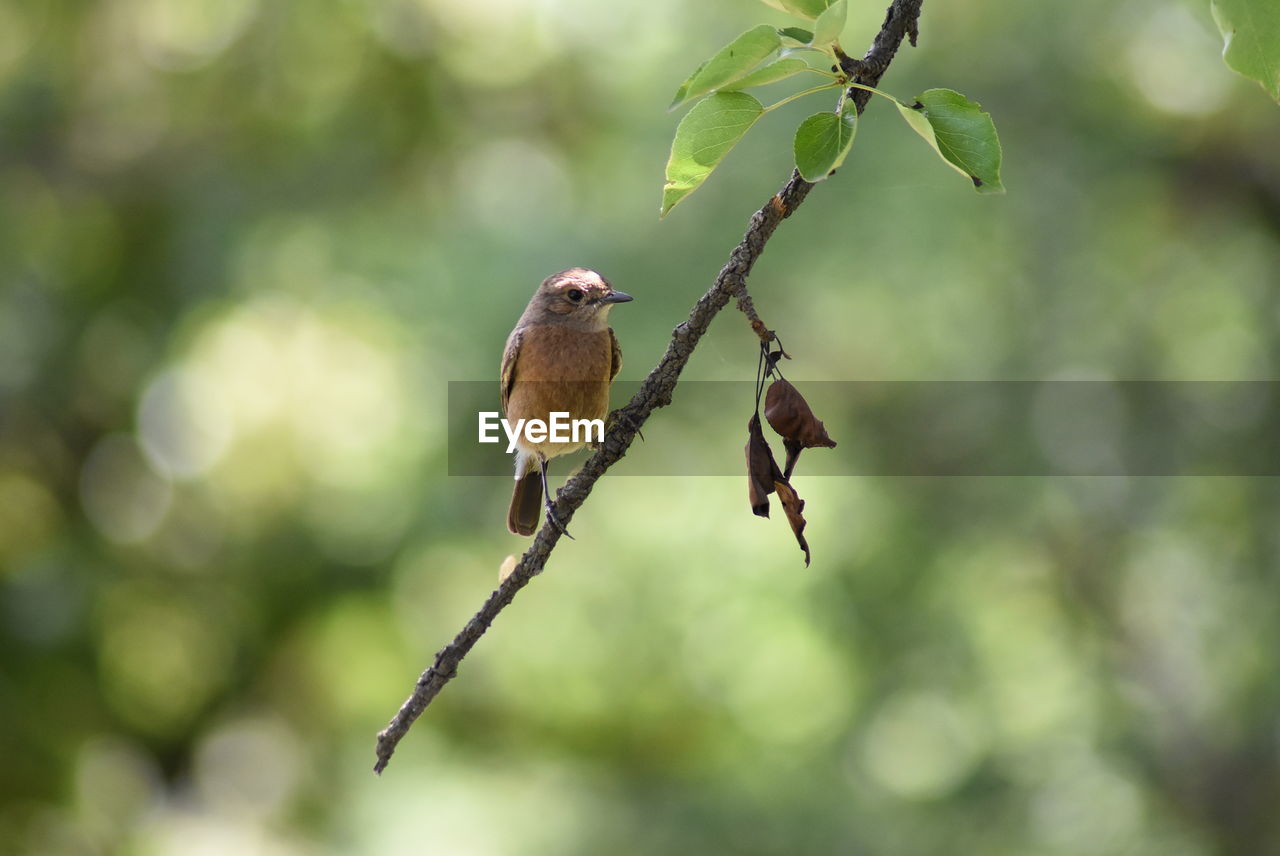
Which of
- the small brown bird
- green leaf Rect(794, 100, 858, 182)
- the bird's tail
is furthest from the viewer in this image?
the bird's tail

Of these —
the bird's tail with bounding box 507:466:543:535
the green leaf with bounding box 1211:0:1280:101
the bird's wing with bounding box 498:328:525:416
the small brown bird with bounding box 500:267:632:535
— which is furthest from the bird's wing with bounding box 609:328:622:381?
the green leaf with bounding box 1211:0:1280:101

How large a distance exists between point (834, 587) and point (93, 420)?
20.2 feet

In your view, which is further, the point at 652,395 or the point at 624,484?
the point at 624,484

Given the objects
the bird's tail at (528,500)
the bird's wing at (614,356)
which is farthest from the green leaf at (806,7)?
the bird's tail at (528,500)

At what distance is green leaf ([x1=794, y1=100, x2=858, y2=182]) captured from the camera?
45.0 inches

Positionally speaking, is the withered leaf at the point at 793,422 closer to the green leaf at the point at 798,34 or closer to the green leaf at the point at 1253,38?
the green leaf at the point at 798,34

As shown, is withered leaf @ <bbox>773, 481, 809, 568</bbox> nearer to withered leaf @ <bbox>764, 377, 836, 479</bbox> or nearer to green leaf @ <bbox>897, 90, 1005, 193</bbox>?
withered leaf @ <bbox>764, 377, 836, 479</bbox>

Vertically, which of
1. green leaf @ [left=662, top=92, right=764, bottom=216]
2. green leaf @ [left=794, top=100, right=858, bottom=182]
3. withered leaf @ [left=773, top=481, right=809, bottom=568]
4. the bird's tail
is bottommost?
the bird's tail

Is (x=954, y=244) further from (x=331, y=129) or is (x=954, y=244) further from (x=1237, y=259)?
(x=331, y=129)

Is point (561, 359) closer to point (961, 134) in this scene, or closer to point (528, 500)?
point (528, 500)

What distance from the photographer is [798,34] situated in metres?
1.33

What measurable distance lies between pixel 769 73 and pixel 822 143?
16cm

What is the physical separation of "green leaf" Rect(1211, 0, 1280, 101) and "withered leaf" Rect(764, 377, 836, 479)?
557 mm

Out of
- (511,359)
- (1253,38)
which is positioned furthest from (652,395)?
(511,359)
